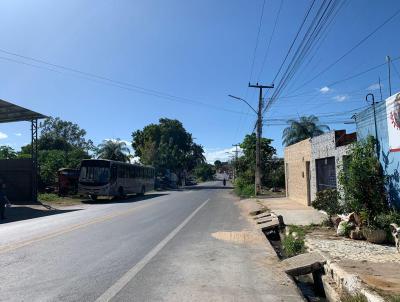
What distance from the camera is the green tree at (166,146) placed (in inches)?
2963

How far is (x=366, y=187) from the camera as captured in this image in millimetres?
12070

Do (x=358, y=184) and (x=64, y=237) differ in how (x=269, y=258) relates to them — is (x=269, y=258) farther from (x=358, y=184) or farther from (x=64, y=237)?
(x=64, y=237)

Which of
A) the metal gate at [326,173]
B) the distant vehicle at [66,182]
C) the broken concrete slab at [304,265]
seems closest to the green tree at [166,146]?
the distant vehicle at [66,182]

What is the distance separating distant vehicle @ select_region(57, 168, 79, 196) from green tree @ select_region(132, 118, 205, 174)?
3736 centimetres

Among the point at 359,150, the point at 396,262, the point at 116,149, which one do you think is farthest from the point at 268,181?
the point at 396,262

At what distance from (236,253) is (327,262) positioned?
8.63ft

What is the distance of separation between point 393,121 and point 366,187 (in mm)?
1880

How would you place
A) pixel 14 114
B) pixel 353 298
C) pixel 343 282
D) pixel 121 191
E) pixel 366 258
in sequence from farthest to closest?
pixel 121 191
pixel 14 114
pixel 366 258
pixel 343 282
pixel 353 298

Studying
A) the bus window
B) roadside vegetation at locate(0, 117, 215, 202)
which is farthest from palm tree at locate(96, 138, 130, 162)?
the bus window

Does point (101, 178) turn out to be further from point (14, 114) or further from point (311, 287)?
point (311, 287)

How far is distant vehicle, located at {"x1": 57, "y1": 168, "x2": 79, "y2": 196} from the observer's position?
36.2 metres

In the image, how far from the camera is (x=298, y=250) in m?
11.4

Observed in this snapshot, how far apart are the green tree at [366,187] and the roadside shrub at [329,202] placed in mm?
2149

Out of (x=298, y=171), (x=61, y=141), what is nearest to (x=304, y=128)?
(x=298, y=171)
